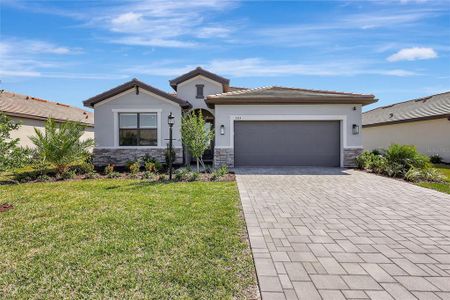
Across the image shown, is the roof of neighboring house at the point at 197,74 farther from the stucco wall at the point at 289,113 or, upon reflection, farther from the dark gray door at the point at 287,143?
the dark gray door at the point at 287,143

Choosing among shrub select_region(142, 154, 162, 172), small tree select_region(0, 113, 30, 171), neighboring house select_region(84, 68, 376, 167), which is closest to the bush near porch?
neighboring house select_region(84, 68, 376, 167)

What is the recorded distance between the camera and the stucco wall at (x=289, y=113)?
43.4 feet

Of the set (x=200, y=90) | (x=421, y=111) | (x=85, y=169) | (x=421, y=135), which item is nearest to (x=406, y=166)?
(x=421, y=135)

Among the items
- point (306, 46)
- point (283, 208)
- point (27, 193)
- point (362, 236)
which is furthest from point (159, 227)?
point (306, 46)

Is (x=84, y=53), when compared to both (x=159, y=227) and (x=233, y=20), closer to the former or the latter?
(x=233, y=20)

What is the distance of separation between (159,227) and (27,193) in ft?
18.3

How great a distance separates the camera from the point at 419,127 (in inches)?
728

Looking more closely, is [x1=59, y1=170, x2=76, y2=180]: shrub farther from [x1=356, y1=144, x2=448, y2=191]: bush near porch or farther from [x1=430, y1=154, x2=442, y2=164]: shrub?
[x1=430, y1=154, x2=442, y2=164]: shrub

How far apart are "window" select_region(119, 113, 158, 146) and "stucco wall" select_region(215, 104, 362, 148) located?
3.68m

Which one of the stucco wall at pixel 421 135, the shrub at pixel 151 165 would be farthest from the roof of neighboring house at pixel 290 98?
the stucco wall at pixel 421 135

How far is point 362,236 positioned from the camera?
172 inches

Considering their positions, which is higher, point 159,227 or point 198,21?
point 198,21

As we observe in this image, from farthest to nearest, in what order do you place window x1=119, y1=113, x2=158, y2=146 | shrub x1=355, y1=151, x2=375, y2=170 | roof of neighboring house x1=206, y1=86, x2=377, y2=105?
window x1=119, y1=113, x2=158, y2=146, roof of neighboring house x1=206, y1=86, x2=377, y2=105, shrub x1=355, y1=151, x2=375, y2=170

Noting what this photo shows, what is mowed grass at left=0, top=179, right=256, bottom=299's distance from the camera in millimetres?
2889
